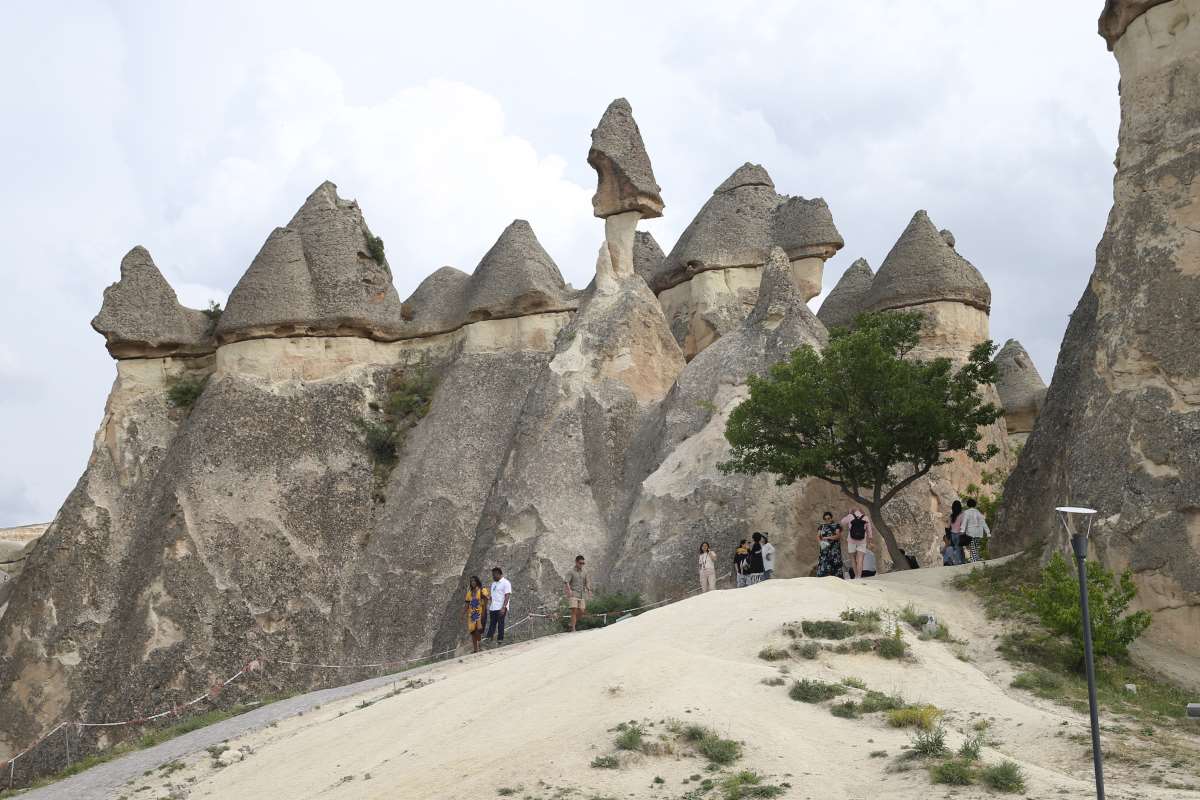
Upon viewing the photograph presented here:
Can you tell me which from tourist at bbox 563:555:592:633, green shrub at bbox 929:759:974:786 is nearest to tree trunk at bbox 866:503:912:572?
tourist at bbox 563:555:592:633

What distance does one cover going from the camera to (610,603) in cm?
2114

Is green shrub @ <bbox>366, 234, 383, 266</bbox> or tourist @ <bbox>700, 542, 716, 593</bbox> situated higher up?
green shrub @ <bbox>366, 234, 383, 266</bbox>

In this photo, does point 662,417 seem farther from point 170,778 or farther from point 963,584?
point 170,778

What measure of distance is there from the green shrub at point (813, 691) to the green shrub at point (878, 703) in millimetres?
308

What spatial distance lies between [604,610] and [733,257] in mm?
13922

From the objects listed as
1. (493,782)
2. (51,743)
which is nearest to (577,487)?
(51,743)

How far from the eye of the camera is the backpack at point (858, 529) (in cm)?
1983

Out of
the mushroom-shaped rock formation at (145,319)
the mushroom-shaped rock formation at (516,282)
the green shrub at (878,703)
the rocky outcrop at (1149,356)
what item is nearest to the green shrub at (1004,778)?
the green shrub at (878,703)

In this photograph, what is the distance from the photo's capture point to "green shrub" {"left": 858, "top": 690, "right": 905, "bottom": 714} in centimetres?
1234

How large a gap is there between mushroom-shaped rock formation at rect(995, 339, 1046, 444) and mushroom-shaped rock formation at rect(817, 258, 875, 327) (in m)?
3.60

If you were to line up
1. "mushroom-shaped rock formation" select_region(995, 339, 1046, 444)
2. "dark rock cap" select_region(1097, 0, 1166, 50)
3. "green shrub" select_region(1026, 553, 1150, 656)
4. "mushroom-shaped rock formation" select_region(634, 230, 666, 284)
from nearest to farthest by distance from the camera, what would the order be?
1. "green shrub" select_region(1026, 553, 1150, 656)
2. "dark rock cap" select_region(1097, 0, 1166, 50)
3. "mushroom-shaped rock formation" select_region(995, 339, 1046, 444)
4. "mushroom-shaped rock formation" select_region(634, 230, 666, 284)

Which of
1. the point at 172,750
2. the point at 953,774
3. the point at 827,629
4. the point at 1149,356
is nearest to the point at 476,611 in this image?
the point at 172,750

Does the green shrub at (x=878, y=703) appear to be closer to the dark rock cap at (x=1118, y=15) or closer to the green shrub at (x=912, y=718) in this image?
the green shrub at (x=912, y=718)

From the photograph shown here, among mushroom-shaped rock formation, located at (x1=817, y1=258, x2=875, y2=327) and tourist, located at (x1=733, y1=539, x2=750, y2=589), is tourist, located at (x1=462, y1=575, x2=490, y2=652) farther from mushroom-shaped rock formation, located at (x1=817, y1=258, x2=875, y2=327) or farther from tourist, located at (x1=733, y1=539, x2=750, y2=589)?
mushroom-shaped rock formation, located at (x1=817, y1=258, x2=875, y2=327)
